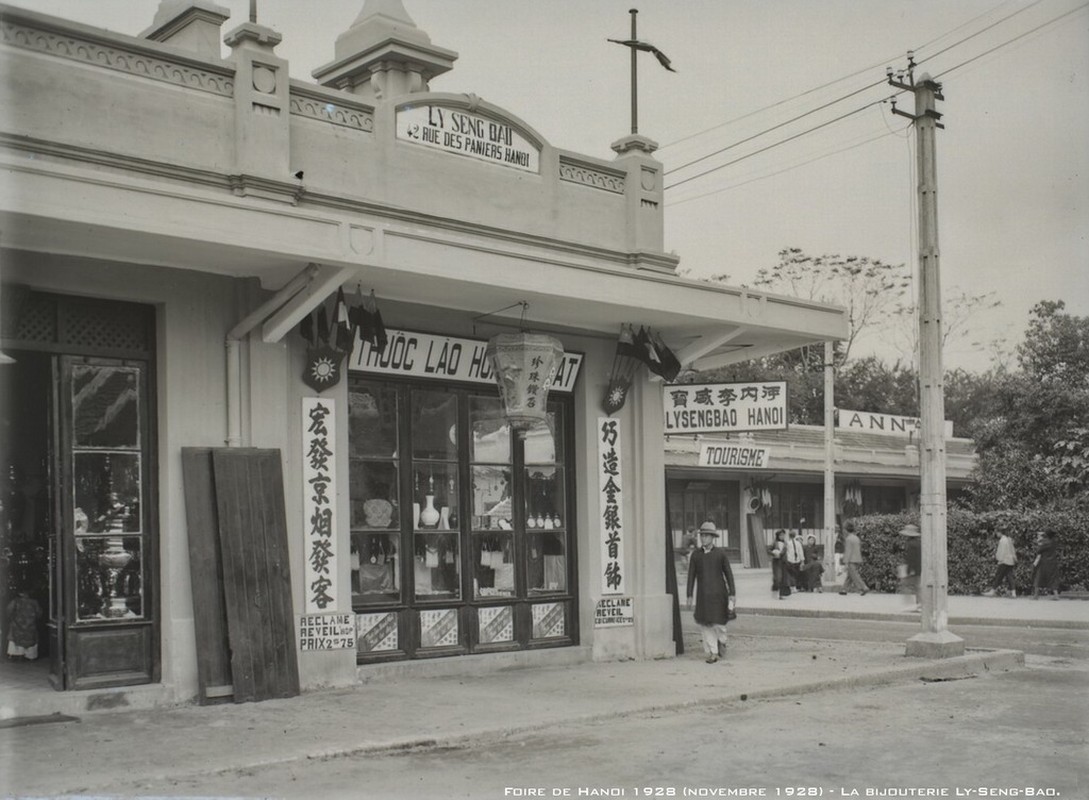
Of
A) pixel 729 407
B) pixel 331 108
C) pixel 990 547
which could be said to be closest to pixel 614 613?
pixel 729 407

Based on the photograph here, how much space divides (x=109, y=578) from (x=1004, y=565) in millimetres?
20995

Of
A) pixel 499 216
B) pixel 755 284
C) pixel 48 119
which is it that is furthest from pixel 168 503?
pixel 755 284

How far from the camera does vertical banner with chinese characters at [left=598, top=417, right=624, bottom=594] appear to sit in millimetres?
14141

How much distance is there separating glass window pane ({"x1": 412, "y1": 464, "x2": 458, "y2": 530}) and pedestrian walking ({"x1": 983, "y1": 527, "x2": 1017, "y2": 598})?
55.0 feet

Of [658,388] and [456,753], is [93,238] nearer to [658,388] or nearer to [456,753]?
[456,753]

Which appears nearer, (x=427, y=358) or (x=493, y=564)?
(x=427, y=358)

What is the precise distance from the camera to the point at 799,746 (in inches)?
350

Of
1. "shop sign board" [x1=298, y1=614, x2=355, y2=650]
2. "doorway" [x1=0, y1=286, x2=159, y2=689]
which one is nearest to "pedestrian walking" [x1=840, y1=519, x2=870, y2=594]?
"shop sign board" [x1=298, y1=614, x2=355, y2=650]

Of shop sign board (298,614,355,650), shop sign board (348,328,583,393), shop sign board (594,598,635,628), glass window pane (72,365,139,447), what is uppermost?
shop sign board (348,328,583,393)

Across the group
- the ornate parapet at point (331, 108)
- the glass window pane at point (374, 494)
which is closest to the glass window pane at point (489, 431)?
the glass window pane at point (374, 494)

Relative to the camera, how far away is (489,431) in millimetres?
13594

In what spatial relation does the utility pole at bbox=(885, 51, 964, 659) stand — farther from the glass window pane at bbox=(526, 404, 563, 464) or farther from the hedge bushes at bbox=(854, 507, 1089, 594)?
the hedge bushes at bbox=(854, 507, 1089, 594)

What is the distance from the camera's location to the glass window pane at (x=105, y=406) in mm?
10352

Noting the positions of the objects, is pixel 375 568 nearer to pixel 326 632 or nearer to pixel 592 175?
pixel 326 632
